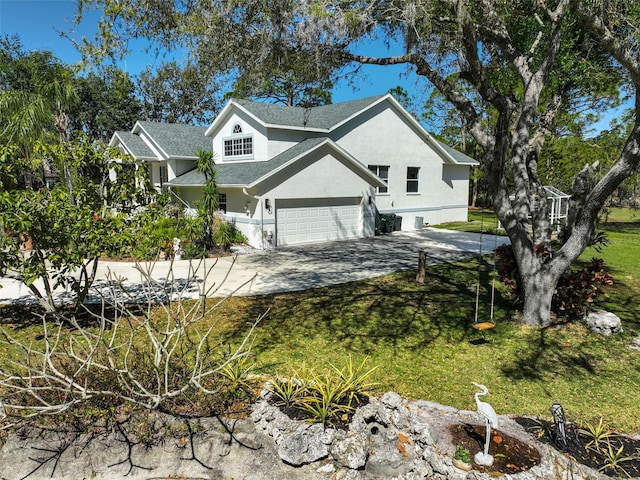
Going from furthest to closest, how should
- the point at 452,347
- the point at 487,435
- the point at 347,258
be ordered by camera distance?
the point at 347,258 → the point at 452,347 → the point at 487,435

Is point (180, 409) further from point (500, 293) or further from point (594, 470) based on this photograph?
point (500, 293)

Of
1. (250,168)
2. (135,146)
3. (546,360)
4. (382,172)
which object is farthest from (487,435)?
(135,146)

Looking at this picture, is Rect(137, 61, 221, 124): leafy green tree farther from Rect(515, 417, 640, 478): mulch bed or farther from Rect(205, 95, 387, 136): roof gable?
Rect(515, 417, 640, 478): mulch bed

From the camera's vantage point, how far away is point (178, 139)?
24.6m

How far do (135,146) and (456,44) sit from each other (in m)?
22.7

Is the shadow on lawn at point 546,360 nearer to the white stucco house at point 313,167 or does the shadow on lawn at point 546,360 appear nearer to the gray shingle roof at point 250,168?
the white stucco house at point 313,167

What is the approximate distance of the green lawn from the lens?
5555mm

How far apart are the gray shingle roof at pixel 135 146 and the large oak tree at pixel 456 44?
1768 cm

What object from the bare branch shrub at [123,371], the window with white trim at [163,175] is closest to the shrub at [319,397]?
the bare branch shrub at [123,371]

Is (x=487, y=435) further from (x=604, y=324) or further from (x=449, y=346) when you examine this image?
(x=604, y=324)

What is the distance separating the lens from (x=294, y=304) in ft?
31.3

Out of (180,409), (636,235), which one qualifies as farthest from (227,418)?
(636,235)

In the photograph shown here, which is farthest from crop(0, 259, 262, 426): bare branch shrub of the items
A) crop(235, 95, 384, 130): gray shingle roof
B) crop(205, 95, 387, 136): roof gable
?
crop(235, 95, 384, 130): gray shingle roof

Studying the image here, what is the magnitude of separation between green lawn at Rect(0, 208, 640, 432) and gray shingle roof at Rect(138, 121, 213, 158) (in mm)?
15927
